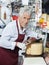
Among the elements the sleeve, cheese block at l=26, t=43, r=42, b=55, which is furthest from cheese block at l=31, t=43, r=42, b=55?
the sleeve

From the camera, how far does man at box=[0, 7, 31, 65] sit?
2.55 m

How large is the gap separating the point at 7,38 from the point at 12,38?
5cm

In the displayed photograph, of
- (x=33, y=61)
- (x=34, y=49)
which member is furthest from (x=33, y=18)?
(x=33, y=61)

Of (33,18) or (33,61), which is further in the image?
(33,18)

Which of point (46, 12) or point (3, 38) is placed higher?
point (46, 12)

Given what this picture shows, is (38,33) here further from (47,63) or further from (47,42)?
(47,63)

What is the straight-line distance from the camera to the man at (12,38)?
100 inches

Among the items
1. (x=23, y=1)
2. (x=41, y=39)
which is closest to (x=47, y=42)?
(x=41, y=39)

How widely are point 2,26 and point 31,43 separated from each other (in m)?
0.30

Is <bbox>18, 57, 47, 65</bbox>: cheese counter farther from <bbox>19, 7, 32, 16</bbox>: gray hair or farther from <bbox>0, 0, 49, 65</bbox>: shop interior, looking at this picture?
<bbox>19, 7, 32, 16</bbox>: gray hair

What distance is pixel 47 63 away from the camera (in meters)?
2.50


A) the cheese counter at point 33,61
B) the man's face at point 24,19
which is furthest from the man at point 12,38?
the cheese counter at point 33,61

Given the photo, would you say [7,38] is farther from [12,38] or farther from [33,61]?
[33,61]

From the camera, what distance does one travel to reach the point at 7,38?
2564mm
